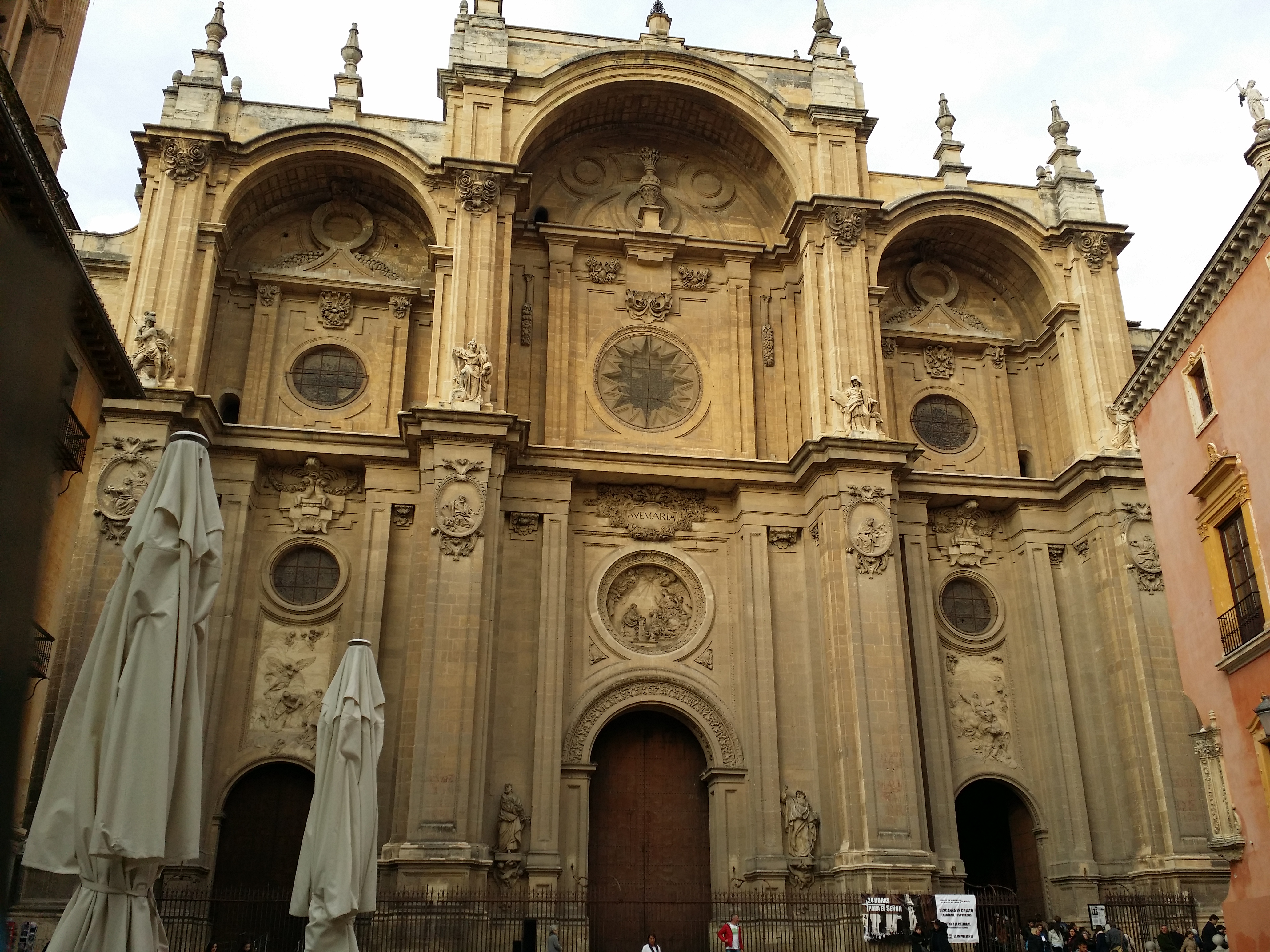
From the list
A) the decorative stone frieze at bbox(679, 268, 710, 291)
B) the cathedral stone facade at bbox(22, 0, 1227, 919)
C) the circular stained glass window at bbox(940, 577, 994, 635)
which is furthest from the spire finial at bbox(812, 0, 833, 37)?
the circular stained glass window at bbox(940, 577, 994, 635)

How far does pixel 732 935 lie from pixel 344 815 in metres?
9.27

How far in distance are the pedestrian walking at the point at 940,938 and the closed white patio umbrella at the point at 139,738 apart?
13.8 meters

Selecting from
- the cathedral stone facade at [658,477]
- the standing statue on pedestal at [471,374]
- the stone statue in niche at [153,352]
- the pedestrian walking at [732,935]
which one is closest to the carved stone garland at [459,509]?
the cathedral stone facade at [658,477]

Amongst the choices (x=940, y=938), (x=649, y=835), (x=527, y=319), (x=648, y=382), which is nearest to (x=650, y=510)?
(x=648, y=382)

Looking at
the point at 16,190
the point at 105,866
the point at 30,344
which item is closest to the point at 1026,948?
the point at 105,866

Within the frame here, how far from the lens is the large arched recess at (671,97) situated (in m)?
26.1

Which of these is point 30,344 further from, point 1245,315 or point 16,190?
point 1245,315

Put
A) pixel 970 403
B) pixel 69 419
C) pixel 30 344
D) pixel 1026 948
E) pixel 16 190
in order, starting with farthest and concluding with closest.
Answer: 1. pixel 970 403
2. pixel 1026 948
3. pixel 69 419
4. pixel 16 190
5. pixel 30 344

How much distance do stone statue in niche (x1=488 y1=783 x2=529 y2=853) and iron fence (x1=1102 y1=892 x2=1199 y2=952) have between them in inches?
435

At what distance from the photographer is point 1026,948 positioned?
19438 mm

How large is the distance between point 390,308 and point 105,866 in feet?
63.6

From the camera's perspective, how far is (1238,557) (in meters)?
18.0

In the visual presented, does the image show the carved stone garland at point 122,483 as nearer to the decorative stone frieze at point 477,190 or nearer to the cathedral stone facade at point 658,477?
the cathedral stone facade at point 658,477

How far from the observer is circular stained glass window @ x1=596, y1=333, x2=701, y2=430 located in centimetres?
2552
